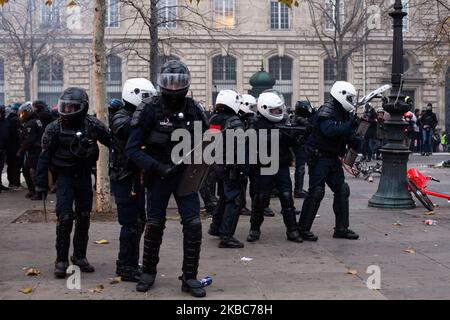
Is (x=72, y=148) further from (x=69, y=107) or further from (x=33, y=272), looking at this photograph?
(x=33, y=272)

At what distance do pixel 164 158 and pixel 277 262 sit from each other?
2.03m

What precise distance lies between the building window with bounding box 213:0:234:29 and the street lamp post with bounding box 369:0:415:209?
3031 centimetres

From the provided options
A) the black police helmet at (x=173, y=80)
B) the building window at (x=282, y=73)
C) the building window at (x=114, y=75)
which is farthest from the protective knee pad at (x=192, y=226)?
the building window at (x=282, y=73)

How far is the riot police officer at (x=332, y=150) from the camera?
8812 millimetres

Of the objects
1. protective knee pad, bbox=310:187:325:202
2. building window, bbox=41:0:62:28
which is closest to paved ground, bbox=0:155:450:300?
protective knee pad, bbox=310:187:325:202

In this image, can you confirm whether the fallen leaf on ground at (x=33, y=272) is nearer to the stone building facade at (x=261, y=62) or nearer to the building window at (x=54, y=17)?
the building window at (x=54, y=17)

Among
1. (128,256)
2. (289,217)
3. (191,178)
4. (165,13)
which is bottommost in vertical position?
(128,256)

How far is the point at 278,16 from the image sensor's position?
141 ft

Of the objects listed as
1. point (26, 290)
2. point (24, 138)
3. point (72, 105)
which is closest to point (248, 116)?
point (72, 105)

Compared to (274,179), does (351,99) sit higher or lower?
higher

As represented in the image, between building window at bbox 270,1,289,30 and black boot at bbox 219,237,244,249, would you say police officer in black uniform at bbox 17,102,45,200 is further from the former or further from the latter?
building window at bbox 270,1,289,30

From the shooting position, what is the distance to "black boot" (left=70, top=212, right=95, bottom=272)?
7344mm
